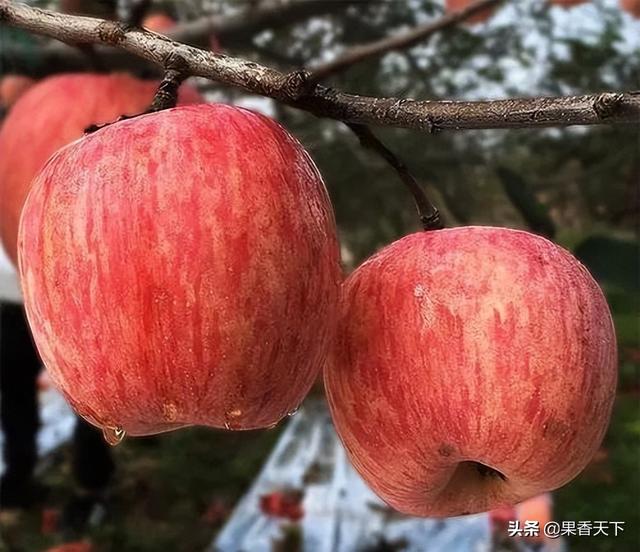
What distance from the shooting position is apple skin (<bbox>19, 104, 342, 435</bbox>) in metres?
0.26

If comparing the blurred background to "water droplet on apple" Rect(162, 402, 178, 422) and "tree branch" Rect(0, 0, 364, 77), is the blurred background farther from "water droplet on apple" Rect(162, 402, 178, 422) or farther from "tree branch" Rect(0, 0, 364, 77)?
"water droplet on apple" Rect(162, 402, 178, 422)

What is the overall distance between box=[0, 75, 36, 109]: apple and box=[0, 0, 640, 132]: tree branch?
651 millimetres

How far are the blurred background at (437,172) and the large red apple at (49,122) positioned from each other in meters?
0.41

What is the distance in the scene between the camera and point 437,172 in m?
1.18

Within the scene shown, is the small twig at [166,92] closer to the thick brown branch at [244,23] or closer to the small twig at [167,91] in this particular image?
the small twig at [167,91]

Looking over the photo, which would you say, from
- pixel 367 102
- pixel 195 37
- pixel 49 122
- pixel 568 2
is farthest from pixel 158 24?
pixel 367 102

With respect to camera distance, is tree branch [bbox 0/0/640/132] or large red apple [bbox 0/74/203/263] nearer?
tree branch [bbox 0/0/640/132]

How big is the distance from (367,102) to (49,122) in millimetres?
347

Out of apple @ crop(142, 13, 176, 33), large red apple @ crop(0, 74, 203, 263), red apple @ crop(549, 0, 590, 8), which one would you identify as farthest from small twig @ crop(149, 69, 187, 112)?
red apple @ crop(549, 0, 590, 8)

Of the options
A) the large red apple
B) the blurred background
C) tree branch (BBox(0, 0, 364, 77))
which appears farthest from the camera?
the blurred background

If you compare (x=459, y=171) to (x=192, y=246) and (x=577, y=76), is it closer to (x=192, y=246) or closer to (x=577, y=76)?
(x=577, y=76)

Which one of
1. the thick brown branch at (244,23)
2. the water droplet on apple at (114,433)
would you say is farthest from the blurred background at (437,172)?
the water droplet on apple at (114,433)

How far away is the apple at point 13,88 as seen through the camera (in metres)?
0.91

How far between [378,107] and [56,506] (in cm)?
117
